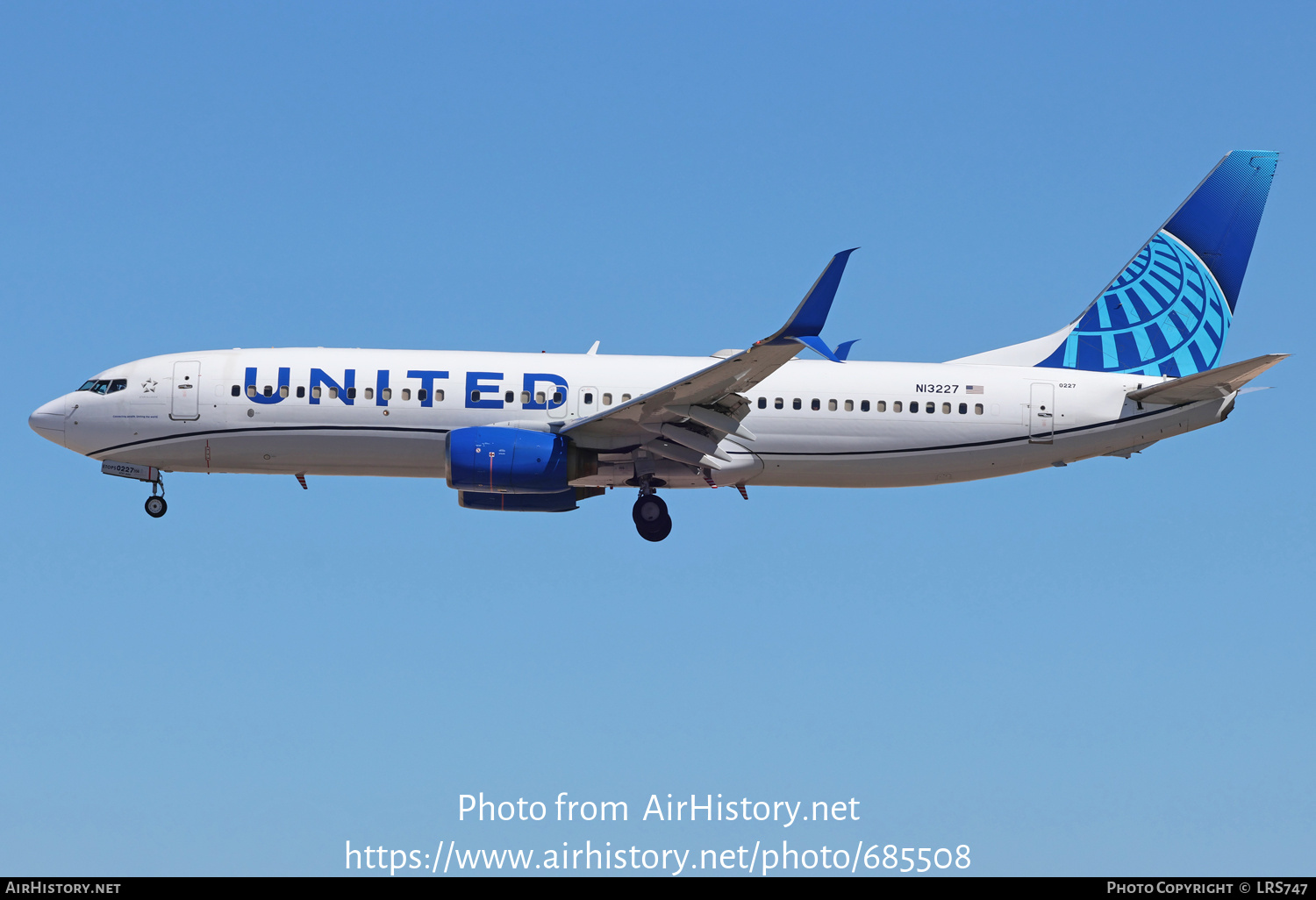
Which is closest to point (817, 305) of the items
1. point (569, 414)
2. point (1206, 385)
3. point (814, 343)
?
point (814, 343)

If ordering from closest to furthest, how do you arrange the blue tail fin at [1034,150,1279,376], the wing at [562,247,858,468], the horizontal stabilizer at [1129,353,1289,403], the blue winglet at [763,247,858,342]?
the blue winglet at [763,247,858,342], the wing at [562,247,858,468], the horizontal stabilizer at [1129,353,1289,403], the blue tail fin at [1034,150,1279,376]

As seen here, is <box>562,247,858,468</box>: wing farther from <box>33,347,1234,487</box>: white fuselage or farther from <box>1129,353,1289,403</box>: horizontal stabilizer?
<box>1129,353,1289,403</box>: horizontal stabilizer

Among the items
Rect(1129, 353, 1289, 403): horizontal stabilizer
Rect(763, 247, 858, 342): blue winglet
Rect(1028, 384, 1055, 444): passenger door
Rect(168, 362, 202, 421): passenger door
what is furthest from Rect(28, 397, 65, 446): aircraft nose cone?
Rect(1129, 353, 1289, 403): horizontal stabilizer

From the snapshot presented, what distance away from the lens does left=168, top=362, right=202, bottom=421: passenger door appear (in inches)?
1485

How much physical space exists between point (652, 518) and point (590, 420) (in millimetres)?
3111

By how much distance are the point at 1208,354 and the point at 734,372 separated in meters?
15.1

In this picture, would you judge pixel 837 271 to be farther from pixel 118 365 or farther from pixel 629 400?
pixel 118 365

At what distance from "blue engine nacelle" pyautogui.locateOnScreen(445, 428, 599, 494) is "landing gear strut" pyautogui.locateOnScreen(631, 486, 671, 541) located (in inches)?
98.5

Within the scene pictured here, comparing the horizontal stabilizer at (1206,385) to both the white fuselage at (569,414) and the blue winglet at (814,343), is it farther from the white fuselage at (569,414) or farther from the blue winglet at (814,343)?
the blue winglet at (814,343)

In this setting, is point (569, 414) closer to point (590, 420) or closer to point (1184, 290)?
point (590, 420)

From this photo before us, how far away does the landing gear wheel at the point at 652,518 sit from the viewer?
3778cm

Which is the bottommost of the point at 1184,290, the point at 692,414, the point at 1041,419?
the point at 692,414

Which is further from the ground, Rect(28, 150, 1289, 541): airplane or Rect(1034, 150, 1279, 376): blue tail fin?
Rect(1034, 150, 1279, 376): blue tail fin

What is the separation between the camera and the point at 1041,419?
3834cm
